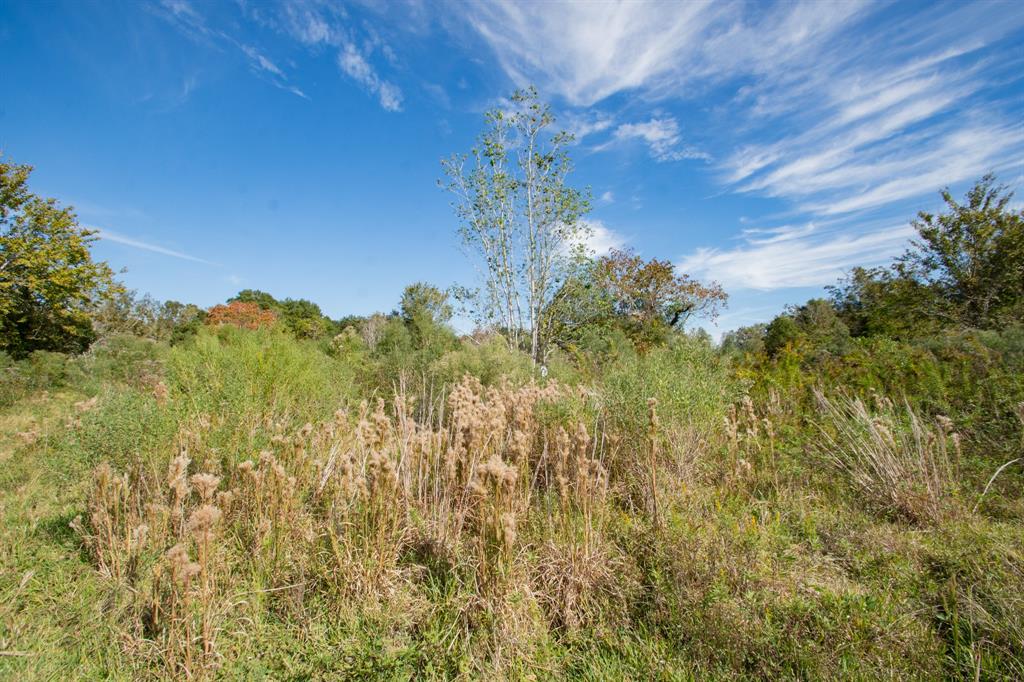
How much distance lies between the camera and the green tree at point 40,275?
13281 mm

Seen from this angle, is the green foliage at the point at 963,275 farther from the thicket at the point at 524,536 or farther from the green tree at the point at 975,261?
the thicket at the point at 524,536

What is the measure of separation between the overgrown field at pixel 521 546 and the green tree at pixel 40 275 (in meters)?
13.6

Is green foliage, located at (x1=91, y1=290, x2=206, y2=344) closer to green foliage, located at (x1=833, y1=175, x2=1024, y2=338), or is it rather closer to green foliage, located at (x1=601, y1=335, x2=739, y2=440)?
green foliage, located at (x1=601, y1=335, x2=739, y2=440)

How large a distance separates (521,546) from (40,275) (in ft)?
63.4

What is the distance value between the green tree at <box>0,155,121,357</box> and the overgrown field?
13625 millimetres

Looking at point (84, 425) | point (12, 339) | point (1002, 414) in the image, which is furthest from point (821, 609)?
point (12, 339)

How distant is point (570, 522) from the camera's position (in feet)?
8.77

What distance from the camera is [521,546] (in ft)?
8.71

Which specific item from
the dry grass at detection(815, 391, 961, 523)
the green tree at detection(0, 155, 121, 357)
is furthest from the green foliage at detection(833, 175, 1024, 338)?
the green tree at detection(0, 155, 121, 357)

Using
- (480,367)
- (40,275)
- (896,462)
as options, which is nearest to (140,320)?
(40,275)

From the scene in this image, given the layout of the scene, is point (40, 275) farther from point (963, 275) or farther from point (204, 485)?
point (963, 275)

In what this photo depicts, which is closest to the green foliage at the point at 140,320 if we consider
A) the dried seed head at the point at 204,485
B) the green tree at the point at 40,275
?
the green tree at the point at 40,275

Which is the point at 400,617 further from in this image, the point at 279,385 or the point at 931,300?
the point at 931,300

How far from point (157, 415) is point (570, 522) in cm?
345
